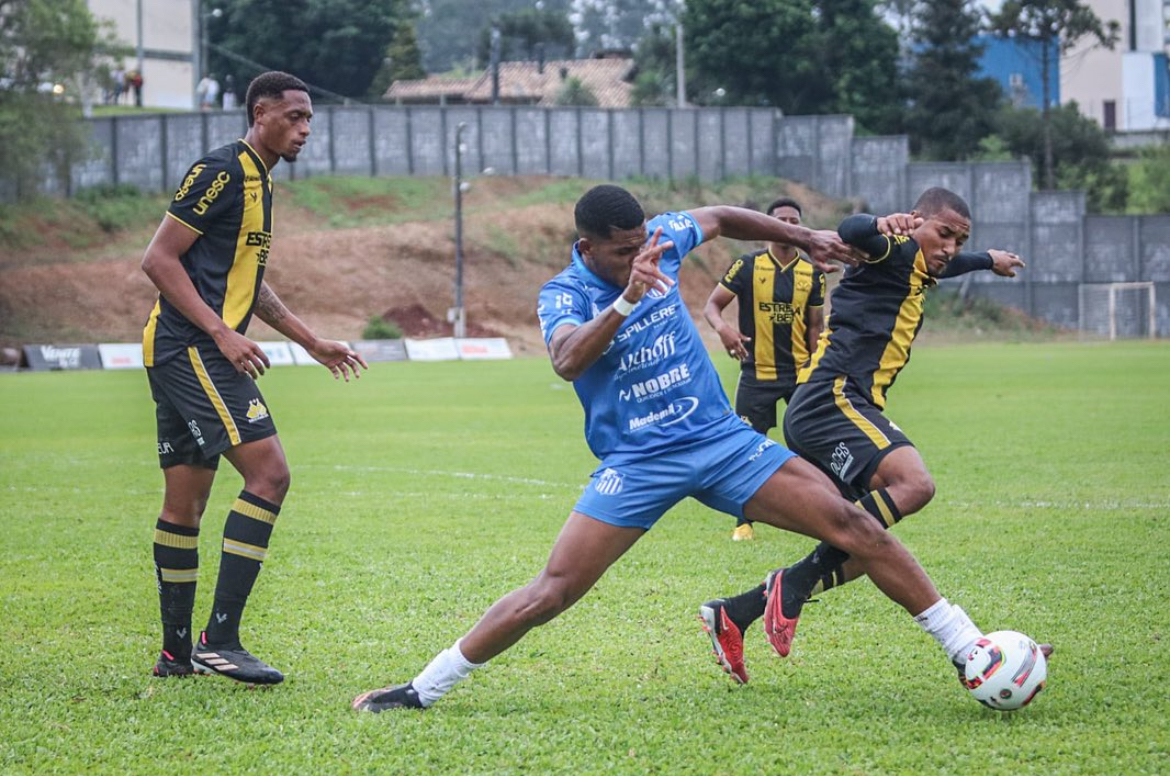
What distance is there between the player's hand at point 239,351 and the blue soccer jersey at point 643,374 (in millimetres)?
1435

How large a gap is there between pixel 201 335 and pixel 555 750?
260 centimetres

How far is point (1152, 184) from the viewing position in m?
79.3

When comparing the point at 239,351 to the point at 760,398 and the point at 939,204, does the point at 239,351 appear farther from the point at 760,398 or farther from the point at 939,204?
the point at 760,398

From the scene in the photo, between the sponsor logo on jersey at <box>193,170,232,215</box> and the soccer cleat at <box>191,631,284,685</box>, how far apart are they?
1921 mm

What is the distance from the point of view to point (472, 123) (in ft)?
221

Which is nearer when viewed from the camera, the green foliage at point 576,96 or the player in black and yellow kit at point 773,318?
the player in black and yellow kit at point 773,318

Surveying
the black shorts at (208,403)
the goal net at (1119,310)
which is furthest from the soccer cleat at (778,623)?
the goal net at (1119,310)

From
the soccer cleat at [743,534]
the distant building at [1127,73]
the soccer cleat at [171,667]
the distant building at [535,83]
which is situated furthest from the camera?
the distant building at [535,83]

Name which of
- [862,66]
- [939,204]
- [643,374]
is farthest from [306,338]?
[862,66]

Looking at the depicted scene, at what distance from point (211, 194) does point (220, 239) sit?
0.23 meters

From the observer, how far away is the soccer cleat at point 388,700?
6.00m

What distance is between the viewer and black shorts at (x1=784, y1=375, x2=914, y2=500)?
23.4 ft

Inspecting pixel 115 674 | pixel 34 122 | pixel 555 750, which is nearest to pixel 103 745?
pixel 115 674

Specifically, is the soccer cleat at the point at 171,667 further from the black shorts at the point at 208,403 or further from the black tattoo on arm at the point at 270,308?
the black tattoo on arm at the point at 270,308
